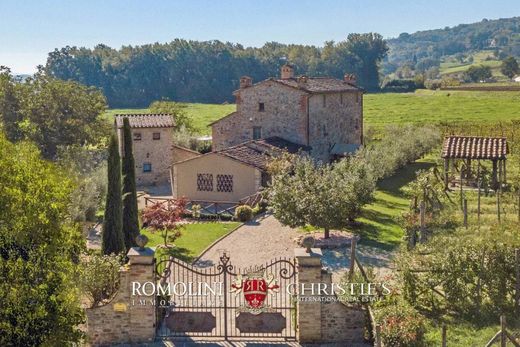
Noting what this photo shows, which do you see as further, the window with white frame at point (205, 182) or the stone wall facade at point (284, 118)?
the stone wall facade at point (284, 118)

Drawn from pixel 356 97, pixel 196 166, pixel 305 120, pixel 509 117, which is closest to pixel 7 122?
pixel 196 166

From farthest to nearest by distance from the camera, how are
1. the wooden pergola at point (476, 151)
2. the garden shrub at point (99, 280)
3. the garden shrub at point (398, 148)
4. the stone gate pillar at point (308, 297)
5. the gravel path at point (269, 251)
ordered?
1. the garden shrub at point (398, 148)
2. the wooden pergola at point (476, 151)
3. the gravel path at point (269, 251)
4. the garden shrub at point (99, 280)
5. the stone gate pillar at point (308, 297)

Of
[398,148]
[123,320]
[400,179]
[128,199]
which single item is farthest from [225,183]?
[123,320]

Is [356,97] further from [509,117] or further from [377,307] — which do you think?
[377,307]

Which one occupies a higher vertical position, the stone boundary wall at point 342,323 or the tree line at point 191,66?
the tree line at point 191,66

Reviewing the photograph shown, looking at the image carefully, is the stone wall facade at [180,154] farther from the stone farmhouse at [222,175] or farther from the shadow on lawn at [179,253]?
the shadow on lawn at [179,253]

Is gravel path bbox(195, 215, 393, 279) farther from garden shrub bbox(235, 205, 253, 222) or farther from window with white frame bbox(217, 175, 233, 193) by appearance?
window with white frame bbox(217, 175, 233, 193)

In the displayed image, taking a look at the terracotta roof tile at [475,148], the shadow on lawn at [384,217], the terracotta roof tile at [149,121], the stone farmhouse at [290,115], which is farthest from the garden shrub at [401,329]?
the terracotta roof tile at [149,121]
